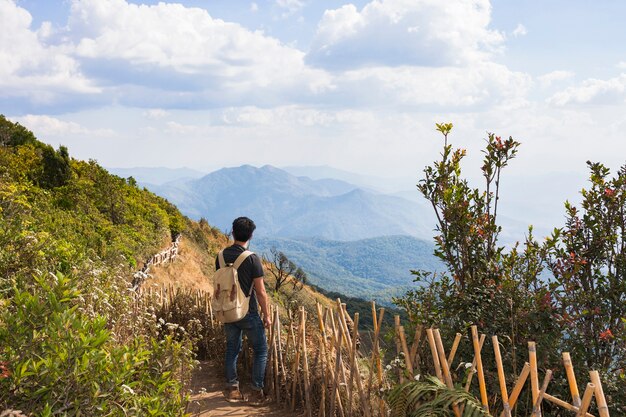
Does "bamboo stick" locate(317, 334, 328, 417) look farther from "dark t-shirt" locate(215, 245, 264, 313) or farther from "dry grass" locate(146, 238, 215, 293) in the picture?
"dry grass" locate(146, 238, 215, 293)

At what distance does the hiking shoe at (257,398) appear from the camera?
6.11 meters

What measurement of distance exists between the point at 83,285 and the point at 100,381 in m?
2.32

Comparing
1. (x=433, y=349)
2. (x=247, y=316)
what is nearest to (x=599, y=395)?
(x=433, y=349)

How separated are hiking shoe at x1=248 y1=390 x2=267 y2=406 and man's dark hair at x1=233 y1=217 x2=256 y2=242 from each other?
1.99 m

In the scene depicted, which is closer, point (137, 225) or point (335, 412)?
point (335, 412)

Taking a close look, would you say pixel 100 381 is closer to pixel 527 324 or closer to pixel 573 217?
pixel 527 324

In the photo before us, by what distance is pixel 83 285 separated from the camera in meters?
5.08

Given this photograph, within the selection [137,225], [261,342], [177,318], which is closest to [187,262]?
[137,225]

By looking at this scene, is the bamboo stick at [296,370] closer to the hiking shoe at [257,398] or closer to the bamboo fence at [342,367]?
the bamboo fence at [342,367]

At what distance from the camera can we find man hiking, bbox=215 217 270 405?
5.67 meters

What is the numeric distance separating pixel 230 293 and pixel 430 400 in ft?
8.76

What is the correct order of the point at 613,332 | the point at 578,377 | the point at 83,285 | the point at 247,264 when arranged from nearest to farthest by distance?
the point at 578,377
the point at 613,332
the point at 83,285
the point at 247,264

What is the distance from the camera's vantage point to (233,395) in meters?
6.09

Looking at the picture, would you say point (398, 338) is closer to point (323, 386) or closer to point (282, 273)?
point (323, 386)
